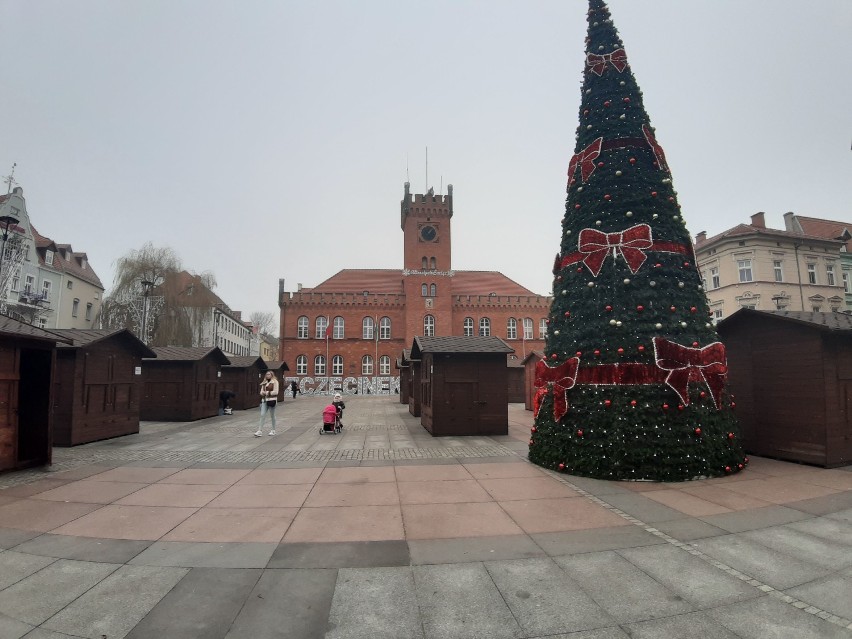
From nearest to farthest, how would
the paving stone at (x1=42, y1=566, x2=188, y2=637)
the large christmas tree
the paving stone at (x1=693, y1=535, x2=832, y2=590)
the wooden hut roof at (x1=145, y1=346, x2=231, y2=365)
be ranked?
the paving stone at (x1=42, y1=566, x2=188, y2=637)
the paving stone at (x1=693, y1=535, x2=832, y2=590)
the large christmas tree
the wooden hut roof at (x1=145, y1=346, x2=231, y2=365)

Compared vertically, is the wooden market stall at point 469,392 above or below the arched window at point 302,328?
below

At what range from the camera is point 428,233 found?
5462 centimetres

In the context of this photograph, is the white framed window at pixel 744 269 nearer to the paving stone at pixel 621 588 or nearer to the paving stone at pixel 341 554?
the paving stone at pixel 621 588

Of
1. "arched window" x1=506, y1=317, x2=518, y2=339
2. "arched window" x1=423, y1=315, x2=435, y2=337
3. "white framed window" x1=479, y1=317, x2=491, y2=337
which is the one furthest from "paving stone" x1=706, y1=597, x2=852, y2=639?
"arched window" x1=506, y1=317, x2=518, y2=339

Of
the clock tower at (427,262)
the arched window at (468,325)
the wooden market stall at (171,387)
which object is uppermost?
the clock tower at (427,262)

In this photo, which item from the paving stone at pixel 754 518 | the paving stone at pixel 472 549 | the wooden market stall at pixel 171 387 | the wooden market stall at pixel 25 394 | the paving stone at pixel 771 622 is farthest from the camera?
the wooden market stall at pixel 171 387

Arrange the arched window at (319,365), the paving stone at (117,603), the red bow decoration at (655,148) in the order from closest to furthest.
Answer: the paving stone at (117,603) < the red bow decoration at (655,148) < the arched window at (319,365)

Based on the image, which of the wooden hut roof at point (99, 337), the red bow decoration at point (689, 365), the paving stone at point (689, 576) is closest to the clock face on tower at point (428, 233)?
the wooden hut roof at point (99, 337)

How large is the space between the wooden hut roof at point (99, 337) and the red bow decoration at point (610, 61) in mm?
13811

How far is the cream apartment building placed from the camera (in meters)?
30.3

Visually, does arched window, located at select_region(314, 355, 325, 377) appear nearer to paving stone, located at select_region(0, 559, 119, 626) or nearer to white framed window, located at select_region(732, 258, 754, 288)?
white framed window, located at select_region(732, 258, 754, 288)

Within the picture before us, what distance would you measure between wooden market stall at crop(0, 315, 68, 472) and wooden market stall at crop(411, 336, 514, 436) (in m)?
9.06

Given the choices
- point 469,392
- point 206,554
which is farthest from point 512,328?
point 206,554

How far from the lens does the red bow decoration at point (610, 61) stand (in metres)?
9.10
